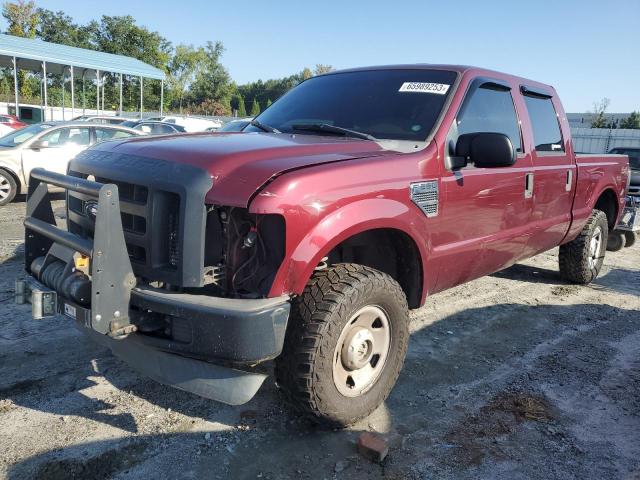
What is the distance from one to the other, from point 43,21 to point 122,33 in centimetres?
1062

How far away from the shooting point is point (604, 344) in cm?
453

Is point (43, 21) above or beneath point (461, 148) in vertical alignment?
above

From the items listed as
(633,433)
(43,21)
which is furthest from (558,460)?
(43,21)

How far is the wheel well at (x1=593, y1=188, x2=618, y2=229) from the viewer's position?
6301 millimetres

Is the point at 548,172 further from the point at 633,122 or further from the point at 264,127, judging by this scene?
the point at 633,122

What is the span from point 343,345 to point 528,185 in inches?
90.9

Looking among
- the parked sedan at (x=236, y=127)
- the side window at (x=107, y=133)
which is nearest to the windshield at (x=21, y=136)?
the side window at (x=107, y=133)

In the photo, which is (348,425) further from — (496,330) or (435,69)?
(435,69)

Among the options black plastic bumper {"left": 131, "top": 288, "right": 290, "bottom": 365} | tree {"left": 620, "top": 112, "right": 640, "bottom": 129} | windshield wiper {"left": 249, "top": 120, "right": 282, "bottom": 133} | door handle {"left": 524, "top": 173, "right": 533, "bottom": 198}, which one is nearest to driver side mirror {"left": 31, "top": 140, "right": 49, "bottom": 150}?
windshield wiper {"left": 249, "top": 120, "right": 282, "bottom": 133}

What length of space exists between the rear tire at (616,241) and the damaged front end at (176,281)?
746cm

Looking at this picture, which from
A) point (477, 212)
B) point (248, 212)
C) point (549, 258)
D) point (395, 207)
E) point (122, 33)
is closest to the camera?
point (248, 212)

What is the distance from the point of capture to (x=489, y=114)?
13.4 ft

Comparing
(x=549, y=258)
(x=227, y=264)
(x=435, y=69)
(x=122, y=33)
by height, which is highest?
(x=122, y=33)

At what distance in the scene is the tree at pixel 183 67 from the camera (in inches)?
2611
